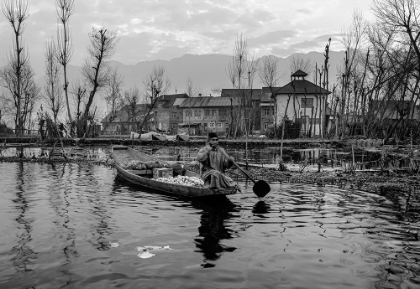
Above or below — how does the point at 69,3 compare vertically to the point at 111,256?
above

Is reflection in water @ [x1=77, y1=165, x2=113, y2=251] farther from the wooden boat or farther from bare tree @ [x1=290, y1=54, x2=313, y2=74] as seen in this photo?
bare tree @ [x1=290, y1=54, x2=313, y2=74]

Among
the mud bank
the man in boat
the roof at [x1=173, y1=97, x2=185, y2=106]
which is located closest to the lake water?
the man in boat

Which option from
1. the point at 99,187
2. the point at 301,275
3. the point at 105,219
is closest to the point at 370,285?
the point at 301,275

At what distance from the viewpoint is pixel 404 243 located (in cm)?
688

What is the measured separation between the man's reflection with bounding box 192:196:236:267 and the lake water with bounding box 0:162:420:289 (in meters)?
0.02

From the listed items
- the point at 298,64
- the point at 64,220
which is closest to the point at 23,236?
the point at 64,220

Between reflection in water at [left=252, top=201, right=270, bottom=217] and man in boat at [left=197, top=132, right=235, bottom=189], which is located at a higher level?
man in boat at [left=197, top=132, right=235, bottom=189]

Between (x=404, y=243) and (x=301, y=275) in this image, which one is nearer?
(x=301, y=275)

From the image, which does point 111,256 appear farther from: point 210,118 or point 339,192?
point 210,118

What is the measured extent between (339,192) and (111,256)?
7.40 meters

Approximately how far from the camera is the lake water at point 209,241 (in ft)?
18.0

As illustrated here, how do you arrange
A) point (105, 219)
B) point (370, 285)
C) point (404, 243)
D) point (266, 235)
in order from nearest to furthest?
point (370, 285)
point (404, 243)
point (266, 235)
point (105, 219)

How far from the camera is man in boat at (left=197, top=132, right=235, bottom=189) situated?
388 inches

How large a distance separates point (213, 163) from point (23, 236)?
4.71 meters
